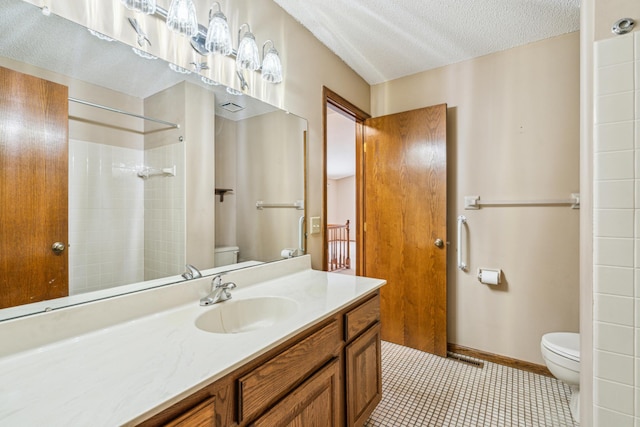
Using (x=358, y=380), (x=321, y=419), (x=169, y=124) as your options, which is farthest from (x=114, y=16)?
(x=358, y=380)

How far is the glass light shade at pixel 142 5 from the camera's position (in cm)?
105

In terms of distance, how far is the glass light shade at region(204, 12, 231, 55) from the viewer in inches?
51.1

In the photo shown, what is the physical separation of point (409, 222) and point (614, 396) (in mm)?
1623

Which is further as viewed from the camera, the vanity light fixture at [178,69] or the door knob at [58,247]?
the vanity light fixture at [178,69]

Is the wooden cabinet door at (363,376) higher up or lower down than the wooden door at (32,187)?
lower down

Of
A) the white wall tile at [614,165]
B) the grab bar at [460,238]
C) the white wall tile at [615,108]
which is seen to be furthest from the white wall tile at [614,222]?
the grab bar at [460,238]

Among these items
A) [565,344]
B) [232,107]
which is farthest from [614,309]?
[232,107]

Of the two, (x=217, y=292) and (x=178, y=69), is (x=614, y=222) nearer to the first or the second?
(x=217, y=292)

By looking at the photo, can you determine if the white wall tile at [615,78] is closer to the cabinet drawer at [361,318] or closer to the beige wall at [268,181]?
the cabinet drawer at [361,318]

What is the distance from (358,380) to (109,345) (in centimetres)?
103

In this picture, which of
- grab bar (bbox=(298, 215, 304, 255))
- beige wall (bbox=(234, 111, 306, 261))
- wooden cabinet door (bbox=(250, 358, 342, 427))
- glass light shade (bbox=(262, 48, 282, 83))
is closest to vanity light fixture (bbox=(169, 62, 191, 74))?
beige wall (bbox=(234, 111, 306, 261))

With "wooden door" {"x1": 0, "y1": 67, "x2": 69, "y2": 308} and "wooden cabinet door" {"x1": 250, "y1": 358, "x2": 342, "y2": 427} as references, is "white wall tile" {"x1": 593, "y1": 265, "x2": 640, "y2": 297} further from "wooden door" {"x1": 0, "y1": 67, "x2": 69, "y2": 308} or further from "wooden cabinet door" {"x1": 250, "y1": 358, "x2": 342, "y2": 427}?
"wooden door" {"x1": 0, "y1": 67, "x2": 69, "y2": 308}

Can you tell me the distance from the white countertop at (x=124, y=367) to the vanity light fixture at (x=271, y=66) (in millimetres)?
1234

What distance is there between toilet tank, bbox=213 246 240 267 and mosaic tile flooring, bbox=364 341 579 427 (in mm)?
1179
